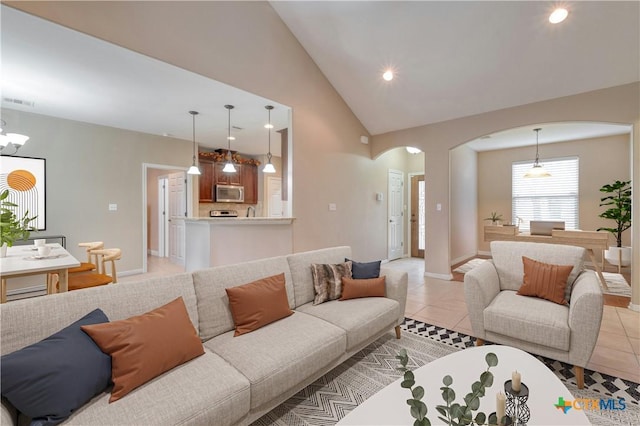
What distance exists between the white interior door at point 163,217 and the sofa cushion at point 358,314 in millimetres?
5905

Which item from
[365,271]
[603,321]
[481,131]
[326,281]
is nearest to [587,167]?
[481,131]

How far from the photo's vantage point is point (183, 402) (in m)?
1.23

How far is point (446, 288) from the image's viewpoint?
171 inches

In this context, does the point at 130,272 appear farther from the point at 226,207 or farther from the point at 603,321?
the point at 603,321

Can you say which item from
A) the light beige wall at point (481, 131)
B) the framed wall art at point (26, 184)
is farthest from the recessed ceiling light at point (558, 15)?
the framed wall art at point (26, 184)

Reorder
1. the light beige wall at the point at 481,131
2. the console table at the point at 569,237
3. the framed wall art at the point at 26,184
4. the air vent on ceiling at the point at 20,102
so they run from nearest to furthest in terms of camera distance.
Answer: the light beige wall at the point at 481,131, the air vent on ceiling at the point at 20,102, the console table at the point at 569,237, the framed wall art at the point at 26,184

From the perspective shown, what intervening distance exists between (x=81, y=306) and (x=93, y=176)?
4434 mm

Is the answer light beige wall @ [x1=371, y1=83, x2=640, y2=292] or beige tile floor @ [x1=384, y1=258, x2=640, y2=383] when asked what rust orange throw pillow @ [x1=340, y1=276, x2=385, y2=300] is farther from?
light beige wall @ [x1=371, y1=83, x2=640, y2=292]

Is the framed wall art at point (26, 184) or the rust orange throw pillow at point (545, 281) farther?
the framed wall art at point (26, 184)

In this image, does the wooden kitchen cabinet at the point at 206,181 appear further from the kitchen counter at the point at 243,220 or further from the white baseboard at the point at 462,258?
the white baseboard at the point at 462,258

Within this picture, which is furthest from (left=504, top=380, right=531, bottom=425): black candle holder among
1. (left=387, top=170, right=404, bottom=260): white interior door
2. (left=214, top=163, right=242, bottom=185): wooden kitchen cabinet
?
(left=214, top=163, right=242, bottom=185): wooden kitchen cabinet

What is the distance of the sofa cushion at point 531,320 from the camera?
2.01 m

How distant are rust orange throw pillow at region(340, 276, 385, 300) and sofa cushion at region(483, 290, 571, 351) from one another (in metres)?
0.88

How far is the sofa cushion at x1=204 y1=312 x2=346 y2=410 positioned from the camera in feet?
4.91
